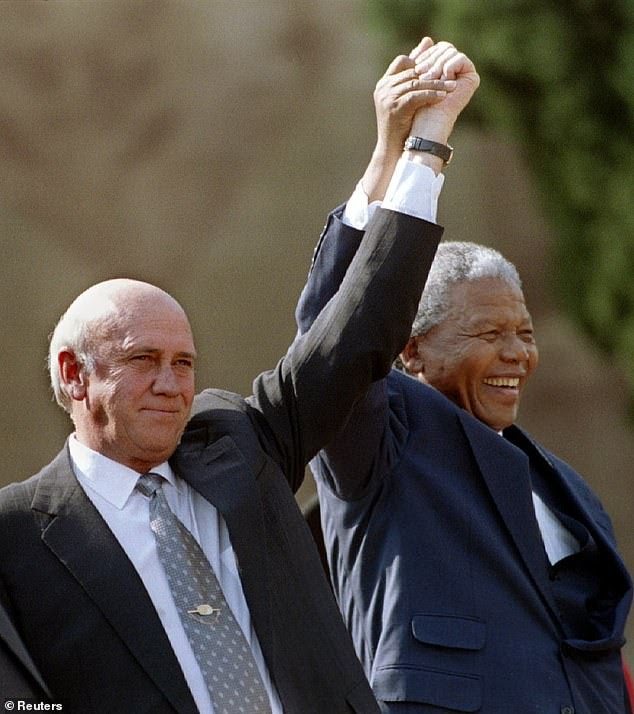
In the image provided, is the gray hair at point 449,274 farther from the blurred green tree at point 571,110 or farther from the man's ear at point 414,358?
the blurred green tree at point 571,110

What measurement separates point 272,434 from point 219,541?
25 centimetres

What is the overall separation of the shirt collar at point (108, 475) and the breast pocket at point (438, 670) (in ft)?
2.09

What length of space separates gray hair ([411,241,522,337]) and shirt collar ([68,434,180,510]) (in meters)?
0.97

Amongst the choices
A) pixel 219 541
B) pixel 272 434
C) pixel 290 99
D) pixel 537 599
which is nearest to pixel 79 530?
pixel 219 541

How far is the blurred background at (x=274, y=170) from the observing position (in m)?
5.83

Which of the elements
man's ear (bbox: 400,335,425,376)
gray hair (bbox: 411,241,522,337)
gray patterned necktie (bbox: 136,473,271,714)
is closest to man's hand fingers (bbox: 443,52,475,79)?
gray hair (bbox: 411,241,522,337)

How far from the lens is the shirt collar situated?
2.72m

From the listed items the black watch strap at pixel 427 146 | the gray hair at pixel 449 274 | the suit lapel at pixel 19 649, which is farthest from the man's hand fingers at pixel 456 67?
the suit lapel at pixel 19 649

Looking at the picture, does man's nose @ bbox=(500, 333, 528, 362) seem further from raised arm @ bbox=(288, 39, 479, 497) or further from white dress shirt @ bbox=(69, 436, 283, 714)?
white dress shirt @ bbox=(69, 436, 283, 714)

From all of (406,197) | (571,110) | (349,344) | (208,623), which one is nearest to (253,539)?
(208,623)

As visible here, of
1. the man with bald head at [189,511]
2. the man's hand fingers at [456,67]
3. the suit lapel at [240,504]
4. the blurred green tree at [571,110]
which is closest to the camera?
the man with bald head at [189,511]

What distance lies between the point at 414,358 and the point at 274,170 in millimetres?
2735

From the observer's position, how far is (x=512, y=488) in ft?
10.8

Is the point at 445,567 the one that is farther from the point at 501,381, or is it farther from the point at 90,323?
the point at 90,323
